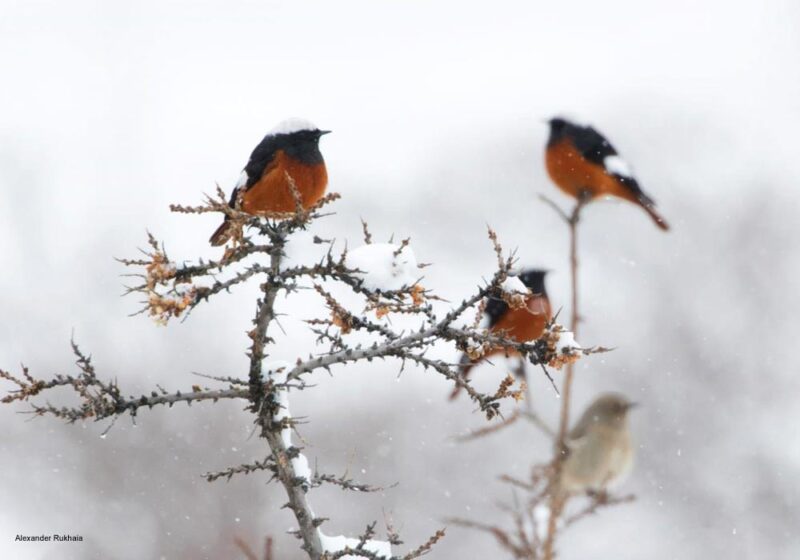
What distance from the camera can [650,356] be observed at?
47.7 feet

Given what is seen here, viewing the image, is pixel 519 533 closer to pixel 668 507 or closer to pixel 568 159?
pixel 568 159

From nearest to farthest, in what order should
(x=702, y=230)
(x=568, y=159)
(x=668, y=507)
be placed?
(x=568, y=159) → (x=668, y=507) → (x=702, y=230)

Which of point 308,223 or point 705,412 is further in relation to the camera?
point 705,412

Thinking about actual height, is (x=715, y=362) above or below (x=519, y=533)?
above

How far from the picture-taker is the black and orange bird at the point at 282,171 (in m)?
3.90

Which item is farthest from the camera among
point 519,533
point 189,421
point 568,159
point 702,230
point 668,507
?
point 702,230

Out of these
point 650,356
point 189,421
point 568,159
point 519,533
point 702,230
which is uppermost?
point 702,230

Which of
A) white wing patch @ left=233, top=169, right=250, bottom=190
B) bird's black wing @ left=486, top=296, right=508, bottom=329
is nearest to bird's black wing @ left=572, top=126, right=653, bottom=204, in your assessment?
bird's black wing @ left=486, top=296, right=508, bottom=329

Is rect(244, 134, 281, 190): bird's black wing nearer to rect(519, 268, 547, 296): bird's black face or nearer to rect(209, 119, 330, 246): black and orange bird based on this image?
rect(209, 119, 330, 246): black and orange bird

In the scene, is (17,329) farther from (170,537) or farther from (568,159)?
(568,159)

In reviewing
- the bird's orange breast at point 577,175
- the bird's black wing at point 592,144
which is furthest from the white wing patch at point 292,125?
the bird's black wing at point 592,144

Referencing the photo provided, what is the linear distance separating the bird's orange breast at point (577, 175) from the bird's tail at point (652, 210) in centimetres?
6

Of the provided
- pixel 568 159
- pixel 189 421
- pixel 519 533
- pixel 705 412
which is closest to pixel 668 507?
pixel 705 412

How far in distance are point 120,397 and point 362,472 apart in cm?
1002
